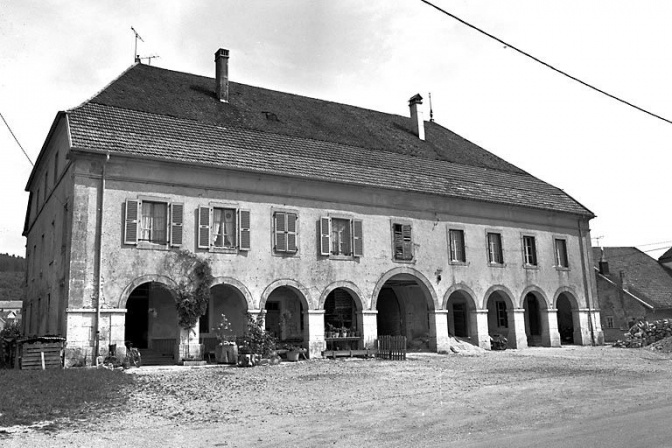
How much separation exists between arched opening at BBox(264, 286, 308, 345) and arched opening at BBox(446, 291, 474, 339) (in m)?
7.82

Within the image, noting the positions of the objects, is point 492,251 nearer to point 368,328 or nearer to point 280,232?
point 368,328

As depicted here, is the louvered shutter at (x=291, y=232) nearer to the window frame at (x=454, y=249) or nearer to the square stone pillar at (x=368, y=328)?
the square stone pillar at (x=368, y=328)

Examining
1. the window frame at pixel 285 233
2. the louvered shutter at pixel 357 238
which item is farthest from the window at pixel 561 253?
the window frame at pixel 285 233

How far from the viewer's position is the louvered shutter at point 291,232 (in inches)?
872

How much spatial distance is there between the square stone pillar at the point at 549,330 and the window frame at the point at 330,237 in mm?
10558

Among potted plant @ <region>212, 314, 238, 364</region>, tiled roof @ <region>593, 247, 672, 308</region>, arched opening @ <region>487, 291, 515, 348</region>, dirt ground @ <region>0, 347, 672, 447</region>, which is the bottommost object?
dirt ground @ <region>0, 347, 672, 447</region>

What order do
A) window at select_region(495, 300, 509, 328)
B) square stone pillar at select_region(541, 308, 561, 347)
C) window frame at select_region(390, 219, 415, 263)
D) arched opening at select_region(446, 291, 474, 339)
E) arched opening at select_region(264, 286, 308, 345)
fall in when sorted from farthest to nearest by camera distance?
window at select_region(495, 300, 509, 328) → arched opening at select_region(446, 291, 474, 339) → square stone pillar at select_region(541, 308, 561, 347) → window frame at select_region(390, 219, 415, 263) → arched opening at select_region(264, 286, 308, 345)

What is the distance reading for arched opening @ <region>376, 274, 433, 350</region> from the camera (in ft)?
88.6

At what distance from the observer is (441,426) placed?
358 inches

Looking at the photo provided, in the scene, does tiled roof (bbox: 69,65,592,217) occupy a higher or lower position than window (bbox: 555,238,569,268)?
higher

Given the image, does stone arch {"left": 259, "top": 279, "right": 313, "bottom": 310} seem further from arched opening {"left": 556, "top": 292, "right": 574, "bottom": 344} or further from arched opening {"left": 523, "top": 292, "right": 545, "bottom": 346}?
arched opening {"left": 556, "top": 292, "right": 574, "bottom": 344}

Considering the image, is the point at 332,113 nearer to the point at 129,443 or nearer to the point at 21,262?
the point at 129,443

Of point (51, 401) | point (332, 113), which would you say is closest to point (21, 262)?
point (332, 113)

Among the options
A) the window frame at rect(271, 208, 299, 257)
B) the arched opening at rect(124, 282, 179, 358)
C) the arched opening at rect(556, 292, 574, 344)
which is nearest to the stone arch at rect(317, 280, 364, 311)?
the window frame at rect(271, 208, 299, 257)
